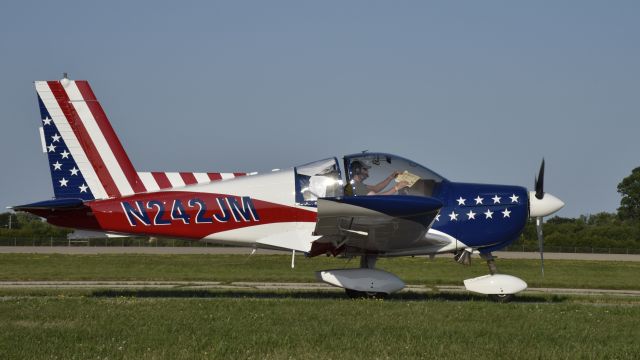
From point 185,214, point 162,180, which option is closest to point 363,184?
point 185,214

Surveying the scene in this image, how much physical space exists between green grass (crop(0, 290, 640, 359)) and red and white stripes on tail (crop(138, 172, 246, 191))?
2.57 m

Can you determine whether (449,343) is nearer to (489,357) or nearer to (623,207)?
(489,357)

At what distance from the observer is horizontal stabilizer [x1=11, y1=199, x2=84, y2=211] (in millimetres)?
13438

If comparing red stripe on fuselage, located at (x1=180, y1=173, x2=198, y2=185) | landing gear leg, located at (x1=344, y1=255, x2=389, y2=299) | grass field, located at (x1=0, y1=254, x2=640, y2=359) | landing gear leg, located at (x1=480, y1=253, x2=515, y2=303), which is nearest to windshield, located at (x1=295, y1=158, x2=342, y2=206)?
landing gear leg, located at (x1=344, y1=255, x2=389, y2=299)

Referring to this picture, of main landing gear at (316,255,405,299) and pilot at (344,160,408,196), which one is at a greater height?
pilot at (344,160,408,196)

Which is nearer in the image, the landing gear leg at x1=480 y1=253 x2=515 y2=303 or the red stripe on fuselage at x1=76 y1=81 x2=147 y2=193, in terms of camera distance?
the landing gear leg at x1=480 y1=253 x2=515 y2=303

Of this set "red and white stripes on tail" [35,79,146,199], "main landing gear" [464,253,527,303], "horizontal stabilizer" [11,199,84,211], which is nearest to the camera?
"horizontal stabilizer" [11,199,84,211]

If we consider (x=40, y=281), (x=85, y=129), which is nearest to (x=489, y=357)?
(x=85, y=129)

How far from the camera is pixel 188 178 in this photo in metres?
14.7

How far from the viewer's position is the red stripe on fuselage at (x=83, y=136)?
567 inches

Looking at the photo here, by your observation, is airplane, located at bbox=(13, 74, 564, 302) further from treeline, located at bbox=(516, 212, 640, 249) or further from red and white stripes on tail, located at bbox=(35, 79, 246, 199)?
treeline, located at bbox=(516, 212, 640, 249)

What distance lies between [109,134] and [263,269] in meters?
11.8

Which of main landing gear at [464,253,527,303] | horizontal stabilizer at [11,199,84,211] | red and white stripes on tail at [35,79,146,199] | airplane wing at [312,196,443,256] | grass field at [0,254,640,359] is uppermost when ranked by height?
red and white stripes on tail at [35,79,146,199]

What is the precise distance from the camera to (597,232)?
164 feet
